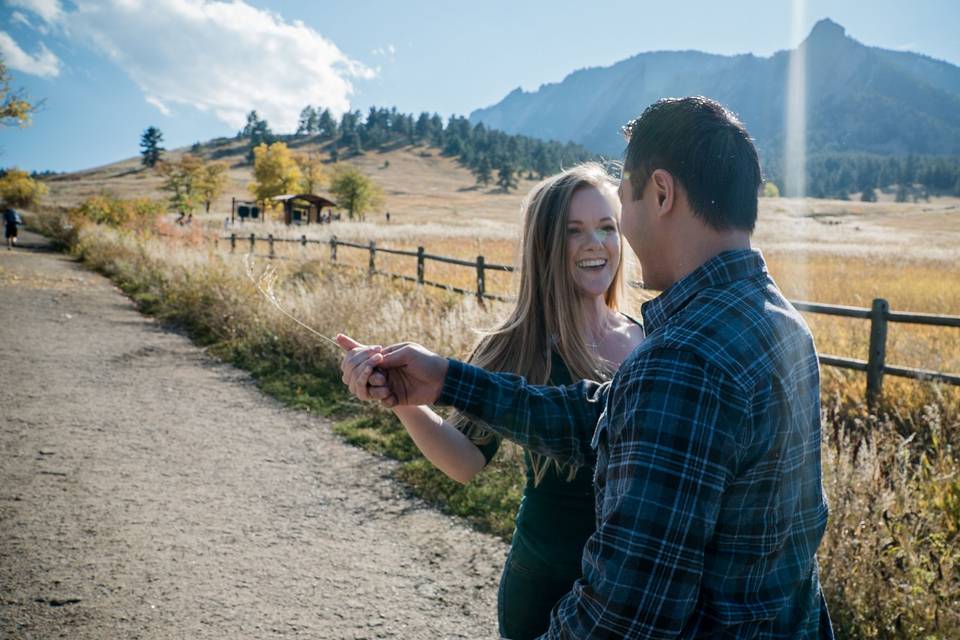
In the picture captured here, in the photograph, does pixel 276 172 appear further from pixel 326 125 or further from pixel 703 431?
pixel 326 125

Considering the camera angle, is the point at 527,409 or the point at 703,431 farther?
the point at 527,409

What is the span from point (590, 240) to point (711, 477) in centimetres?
144

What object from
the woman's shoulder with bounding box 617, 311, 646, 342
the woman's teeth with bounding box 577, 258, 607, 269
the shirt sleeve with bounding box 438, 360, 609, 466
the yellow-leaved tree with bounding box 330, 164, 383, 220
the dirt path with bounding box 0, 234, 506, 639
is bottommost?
the dirt path with bounding box 0, 234, 506, 639

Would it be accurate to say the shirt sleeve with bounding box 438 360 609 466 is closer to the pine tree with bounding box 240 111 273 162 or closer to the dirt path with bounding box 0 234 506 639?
the dirt path with bounding box 0 234 506 639

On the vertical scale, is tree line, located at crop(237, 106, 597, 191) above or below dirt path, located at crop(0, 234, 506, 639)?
above

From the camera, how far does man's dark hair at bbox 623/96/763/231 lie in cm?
99

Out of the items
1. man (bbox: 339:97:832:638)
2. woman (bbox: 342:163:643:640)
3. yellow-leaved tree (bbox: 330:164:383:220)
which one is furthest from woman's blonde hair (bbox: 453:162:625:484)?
yellow-leaved tree (bbox: 330:164:383:220)

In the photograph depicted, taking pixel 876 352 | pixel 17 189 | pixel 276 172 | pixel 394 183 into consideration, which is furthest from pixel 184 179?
pixel 876 352

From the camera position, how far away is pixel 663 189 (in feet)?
3.32

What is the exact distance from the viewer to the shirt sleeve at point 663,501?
831mm

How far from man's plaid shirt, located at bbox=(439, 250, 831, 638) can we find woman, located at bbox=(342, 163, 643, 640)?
824 millimetres

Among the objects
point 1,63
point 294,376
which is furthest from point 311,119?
point 294,376

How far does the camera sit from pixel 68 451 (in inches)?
208

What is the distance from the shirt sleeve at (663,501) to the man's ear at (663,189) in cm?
26
